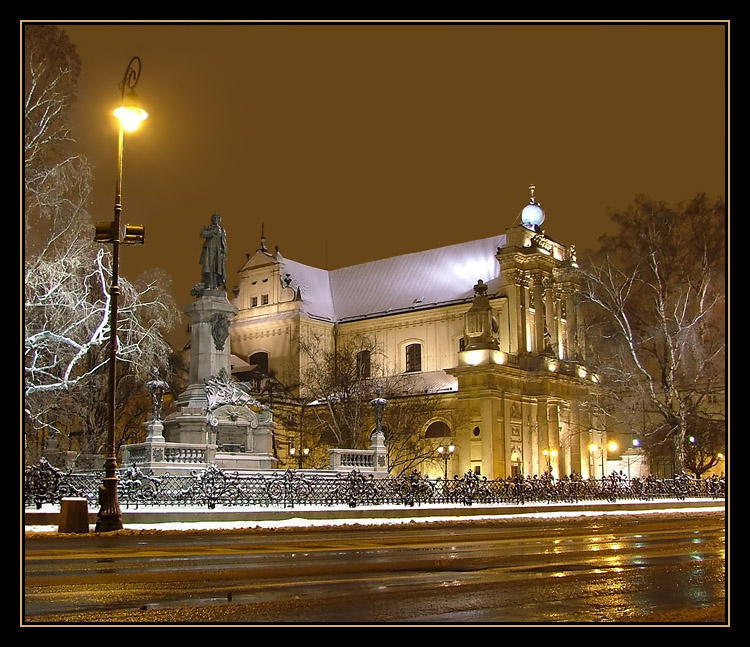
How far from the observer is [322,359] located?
72.8 meters

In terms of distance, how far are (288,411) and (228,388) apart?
3444 centimetres

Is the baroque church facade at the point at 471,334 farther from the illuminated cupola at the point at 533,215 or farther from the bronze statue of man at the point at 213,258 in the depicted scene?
the bronze statue of man at the point at 213,258

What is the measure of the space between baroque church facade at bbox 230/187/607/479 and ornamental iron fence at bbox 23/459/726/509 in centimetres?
2241

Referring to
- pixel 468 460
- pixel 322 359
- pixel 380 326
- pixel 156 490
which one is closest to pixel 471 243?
pixel 380 326

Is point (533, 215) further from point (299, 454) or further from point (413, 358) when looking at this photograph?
point (299, 454)

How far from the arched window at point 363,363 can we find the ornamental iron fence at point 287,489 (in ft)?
78.9

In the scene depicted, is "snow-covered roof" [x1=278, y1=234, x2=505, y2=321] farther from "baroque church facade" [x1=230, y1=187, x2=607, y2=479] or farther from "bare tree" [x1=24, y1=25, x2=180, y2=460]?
"bare tree" [x1=24, y1=25, x2=180, y2=460]

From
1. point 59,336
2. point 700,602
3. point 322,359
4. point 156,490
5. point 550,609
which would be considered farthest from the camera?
point 322,359

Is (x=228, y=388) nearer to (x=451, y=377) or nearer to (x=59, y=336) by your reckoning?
(x=59, y=336)

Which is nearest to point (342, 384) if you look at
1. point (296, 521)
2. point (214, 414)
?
point (214, 414)

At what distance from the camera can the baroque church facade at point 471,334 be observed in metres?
64.4

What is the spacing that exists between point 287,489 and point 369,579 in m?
17.2

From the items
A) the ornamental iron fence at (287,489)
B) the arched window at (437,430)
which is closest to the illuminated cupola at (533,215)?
the arched window at (437,430)

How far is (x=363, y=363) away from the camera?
6562 cm
